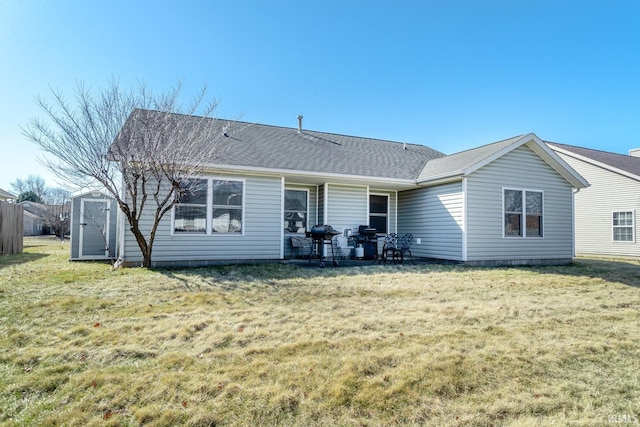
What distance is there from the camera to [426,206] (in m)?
12.0

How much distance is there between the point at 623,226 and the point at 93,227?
20.7m

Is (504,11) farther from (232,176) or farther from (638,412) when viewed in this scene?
(638,412)

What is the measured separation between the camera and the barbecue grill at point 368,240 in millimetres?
11562

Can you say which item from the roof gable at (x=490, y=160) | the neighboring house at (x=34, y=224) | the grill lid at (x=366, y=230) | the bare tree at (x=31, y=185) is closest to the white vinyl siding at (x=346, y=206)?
the grill lid at (x=366, y=230)

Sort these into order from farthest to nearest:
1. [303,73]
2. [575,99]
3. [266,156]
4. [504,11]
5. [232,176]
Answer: [575,99] → [303,73] → [504,11] → [266,156] → [232,176]

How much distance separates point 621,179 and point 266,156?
51.3ft

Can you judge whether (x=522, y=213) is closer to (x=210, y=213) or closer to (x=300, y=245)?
(x=300, y=245)

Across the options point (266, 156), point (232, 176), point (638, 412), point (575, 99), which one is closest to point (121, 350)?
point (638, 412)

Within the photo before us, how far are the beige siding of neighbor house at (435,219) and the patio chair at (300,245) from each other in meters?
3.79

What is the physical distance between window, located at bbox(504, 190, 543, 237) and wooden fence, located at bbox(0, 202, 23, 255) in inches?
671

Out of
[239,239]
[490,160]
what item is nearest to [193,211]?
[239,239]

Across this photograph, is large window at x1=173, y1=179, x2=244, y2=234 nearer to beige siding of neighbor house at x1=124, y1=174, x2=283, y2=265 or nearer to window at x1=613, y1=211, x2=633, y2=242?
beige siding of neighbor house at x1=124, y1=174, x2=283, y2=265

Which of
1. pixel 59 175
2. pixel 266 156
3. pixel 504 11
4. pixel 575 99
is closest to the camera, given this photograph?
pixel 59 175

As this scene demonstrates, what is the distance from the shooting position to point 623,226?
607 inches
